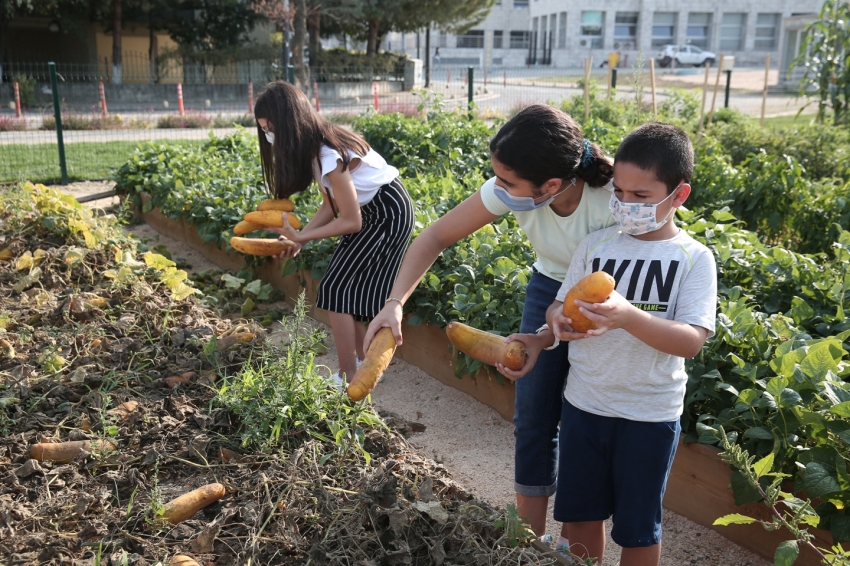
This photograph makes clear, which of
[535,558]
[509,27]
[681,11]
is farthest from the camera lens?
[509,27]

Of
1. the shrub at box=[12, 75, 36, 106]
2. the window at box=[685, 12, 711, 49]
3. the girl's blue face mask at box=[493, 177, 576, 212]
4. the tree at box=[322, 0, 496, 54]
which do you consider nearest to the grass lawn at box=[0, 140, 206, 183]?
the girl's blue face mask at box=[493, 177, 576, 212]

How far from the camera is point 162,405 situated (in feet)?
9.96

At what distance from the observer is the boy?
1948 millimetres

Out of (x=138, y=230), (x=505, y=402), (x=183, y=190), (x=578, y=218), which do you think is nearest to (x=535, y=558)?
(x=578, y=218)

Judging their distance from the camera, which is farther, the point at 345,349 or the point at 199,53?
the point at 199,53

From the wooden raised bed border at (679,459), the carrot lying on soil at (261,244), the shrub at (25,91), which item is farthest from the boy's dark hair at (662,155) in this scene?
the shrub at (25,91)

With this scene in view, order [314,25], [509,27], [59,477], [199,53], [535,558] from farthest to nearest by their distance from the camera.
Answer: [509,27] → [314,25] → [199,53] → [59,477] → [535,558]

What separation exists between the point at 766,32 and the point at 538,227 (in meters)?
63.1

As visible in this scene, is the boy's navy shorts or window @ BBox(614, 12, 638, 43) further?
window @ BBox(614, 12, 638, 43)

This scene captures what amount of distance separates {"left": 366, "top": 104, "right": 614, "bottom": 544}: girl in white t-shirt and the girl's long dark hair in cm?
124

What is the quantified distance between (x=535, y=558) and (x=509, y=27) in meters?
67.2

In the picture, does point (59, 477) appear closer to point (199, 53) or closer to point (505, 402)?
point (505, 402)

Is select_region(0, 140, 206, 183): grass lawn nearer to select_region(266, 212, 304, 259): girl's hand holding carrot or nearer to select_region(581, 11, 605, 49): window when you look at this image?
select_region(266, 212, 304, 259): girl's hand holding carrot

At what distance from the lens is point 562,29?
5803 cm
